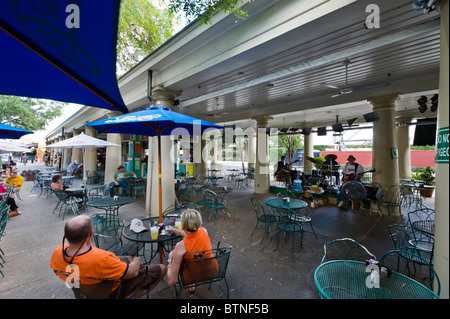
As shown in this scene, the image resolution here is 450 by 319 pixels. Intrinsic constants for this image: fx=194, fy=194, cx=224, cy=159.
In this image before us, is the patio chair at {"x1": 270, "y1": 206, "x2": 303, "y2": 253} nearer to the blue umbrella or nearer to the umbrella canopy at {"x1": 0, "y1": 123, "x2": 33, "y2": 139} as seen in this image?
the blue umbrella

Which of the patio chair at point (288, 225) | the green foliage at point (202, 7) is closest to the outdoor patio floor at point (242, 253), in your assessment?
the patio chair at point (288, 225)

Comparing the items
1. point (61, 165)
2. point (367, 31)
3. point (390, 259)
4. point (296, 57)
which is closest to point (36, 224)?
point (296, 57)

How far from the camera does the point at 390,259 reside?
3475mm

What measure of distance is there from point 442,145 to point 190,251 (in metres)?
2.64

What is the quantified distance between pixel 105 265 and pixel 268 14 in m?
4.22

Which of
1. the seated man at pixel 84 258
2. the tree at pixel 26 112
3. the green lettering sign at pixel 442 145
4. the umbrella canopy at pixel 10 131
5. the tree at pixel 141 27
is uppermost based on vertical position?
the tree at pixel 141 27

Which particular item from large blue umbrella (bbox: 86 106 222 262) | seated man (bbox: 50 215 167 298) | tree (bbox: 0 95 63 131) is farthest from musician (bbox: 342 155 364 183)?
tree (bbox: 0 95 63 131)

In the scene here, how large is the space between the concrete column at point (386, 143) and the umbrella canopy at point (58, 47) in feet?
25.4

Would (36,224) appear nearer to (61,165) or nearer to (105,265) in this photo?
(105,265)

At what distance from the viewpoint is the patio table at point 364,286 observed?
167cm

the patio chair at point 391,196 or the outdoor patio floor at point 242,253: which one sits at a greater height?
the patio chair at point 391,196

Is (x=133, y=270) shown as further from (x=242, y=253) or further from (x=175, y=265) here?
(x=242, y=253)

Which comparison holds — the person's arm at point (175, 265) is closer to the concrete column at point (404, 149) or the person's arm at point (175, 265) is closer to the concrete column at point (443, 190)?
the concrete column at point (443, 190)

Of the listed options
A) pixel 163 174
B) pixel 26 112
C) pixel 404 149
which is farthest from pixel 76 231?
pixel 26 112
